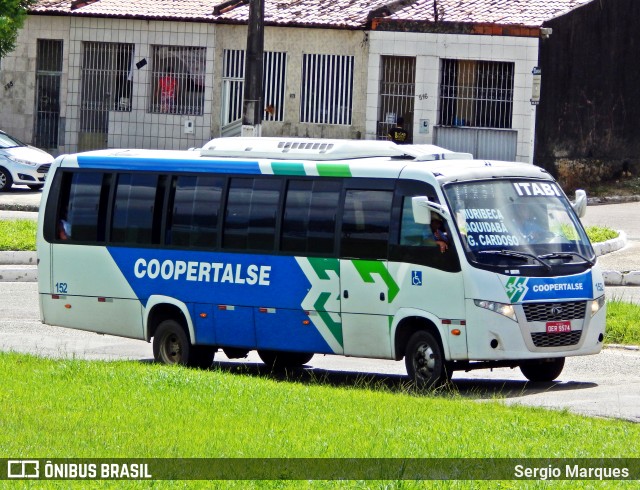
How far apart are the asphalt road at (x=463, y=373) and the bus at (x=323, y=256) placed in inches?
12.7

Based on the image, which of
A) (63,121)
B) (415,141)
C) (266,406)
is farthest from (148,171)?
(63,121)

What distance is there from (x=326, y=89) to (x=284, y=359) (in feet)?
67.2

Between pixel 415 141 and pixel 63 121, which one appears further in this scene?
pixel 63 121

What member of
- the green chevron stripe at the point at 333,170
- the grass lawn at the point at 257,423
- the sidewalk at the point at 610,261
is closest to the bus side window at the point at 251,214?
the green chevron stripe at the point at 333,170

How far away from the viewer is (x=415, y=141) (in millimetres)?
33375

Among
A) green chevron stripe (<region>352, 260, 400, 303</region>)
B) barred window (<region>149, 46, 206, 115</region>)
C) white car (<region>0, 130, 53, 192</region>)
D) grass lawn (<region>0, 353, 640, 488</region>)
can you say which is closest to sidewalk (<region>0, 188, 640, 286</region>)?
white car (<region>0, 130, 53, 192</region>)

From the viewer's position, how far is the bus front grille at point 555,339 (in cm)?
1247

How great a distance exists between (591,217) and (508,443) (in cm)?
2100

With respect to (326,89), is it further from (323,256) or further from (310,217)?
(323,256)

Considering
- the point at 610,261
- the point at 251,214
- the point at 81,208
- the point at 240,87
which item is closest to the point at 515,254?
the point at 251,214

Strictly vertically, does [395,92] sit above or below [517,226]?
above

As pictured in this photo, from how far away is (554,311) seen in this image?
12555 millimetres

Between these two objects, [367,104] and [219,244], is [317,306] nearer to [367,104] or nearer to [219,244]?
[219,244]

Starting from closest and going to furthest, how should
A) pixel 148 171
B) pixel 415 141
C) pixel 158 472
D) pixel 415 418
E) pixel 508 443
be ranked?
pixel 158 472 < pixel 508 443 < pixel 415 418 < pixel 148 171 < pixel 415 141
